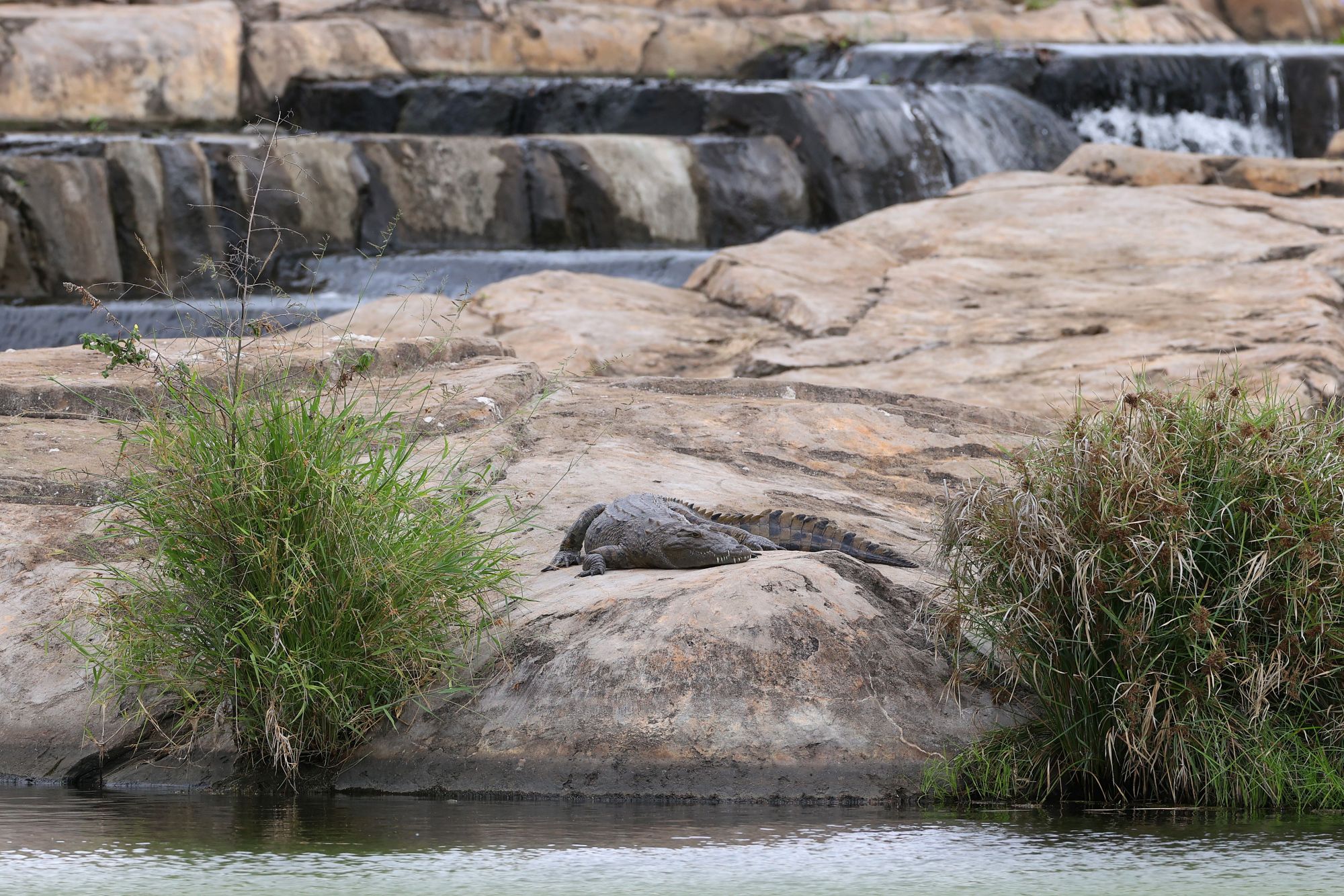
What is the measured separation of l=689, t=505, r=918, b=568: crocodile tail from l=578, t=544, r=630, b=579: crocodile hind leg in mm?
316

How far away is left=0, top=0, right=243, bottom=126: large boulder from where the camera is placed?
619 inches

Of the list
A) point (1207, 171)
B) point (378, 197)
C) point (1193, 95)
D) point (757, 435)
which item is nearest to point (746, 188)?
point (378, 197)

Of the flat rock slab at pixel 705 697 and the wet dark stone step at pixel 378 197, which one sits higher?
the wet dark stone step at pixel 378 197

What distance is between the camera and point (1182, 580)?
159 inches

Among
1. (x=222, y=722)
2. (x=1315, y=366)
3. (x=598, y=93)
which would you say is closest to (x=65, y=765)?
(x=222, y=722)

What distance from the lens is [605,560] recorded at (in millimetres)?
4816

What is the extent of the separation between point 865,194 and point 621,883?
12.8 meters

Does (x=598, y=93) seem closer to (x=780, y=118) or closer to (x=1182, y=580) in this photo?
(x=780, y=118)

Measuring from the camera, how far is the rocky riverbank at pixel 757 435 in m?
4.16

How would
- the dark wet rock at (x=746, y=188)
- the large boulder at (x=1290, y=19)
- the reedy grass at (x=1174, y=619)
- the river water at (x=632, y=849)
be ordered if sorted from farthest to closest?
the large boulder at (x=1290, y=19)
the dark wet rock at (x=746, y=188)
the reedy grass at (x=1174, y=619)
the river water at (x=632, y=849)

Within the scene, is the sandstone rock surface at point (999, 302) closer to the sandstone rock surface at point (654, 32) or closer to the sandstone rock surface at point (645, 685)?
the sandstone rock surface at point (645, 685)

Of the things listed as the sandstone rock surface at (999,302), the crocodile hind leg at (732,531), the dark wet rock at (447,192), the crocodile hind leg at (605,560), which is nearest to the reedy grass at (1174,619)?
the crocodile hind leg at (732,531)

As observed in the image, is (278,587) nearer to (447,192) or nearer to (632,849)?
(632,849)

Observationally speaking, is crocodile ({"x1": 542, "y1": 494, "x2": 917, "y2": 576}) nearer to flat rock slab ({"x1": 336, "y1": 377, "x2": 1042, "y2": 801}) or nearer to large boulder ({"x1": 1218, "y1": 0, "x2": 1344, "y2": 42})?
flat rock slab ({"x1": 336, "y1": 377, "x2": 1042, "y2": 801})
